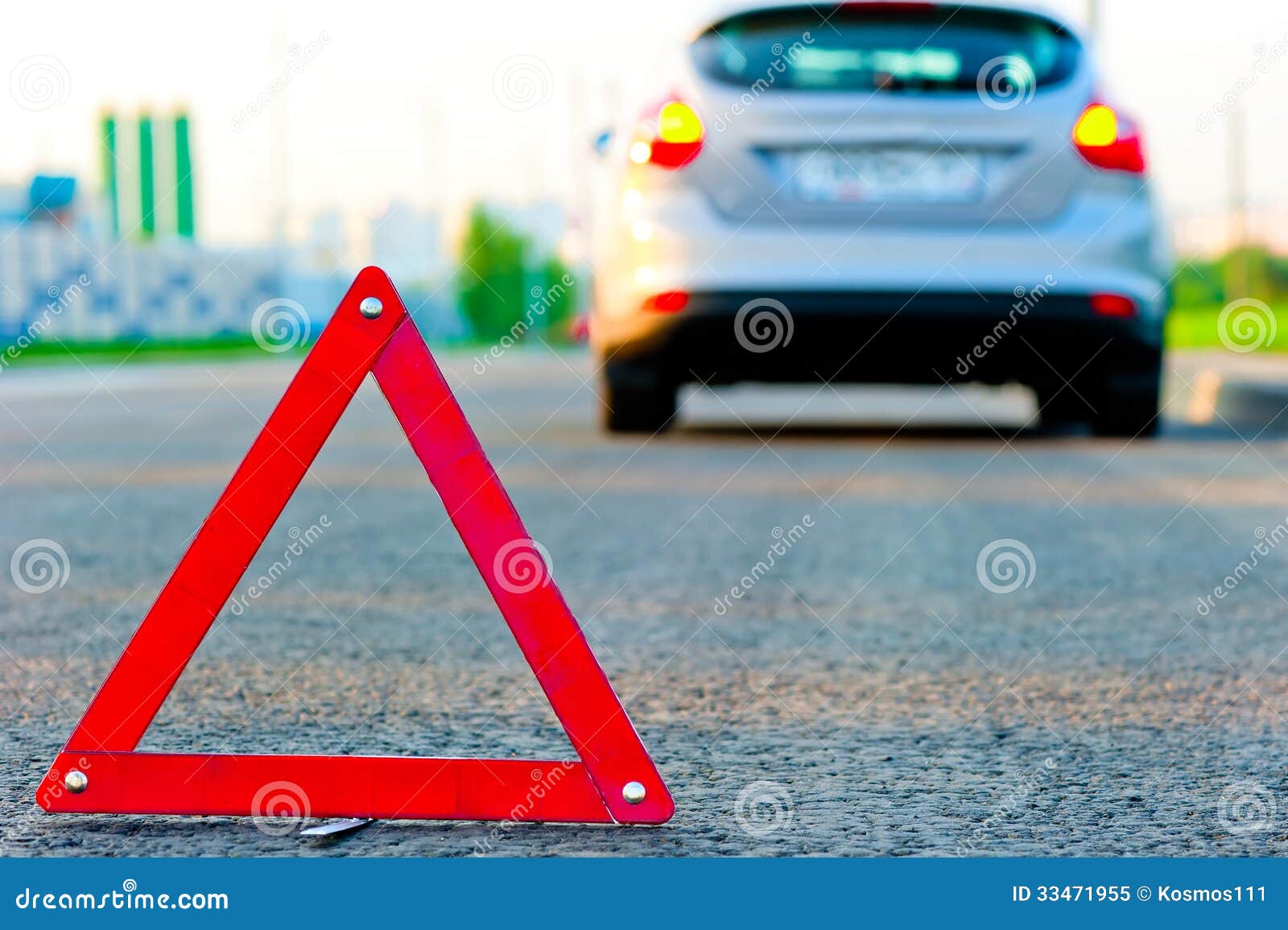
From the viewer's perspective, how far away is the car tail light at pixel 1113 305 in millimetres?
7477

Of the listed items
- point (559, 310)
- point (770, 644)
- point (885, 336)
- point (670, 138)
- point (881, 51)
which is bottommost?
point (770, 644)

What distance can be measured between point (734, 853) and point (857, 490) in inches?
194

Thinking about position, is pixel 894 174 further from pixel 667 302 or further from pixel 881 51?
pixel 667 302

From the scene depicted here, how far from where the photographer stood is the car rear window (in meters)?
7.41

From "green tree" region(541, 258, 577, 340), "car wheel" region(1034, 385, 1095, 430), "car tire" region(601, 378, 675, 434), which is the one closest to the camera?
"car tire" region(601, 378, 675, 434)

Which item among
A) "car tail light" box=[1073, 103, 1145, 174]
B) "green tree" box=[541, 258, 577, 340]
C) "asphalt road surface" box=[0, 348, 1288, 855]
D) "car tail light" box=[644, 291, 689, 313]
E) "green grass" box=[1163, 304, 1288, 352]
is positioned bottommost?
"asphalt road surface" box=[0, 348, 1288, 855]

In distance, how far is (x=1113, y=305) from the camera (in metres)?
7.51

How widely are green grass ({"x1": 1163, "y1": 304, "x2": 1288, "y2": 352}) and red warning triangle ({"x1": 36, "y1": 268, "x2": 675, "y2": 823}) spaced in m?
22.4

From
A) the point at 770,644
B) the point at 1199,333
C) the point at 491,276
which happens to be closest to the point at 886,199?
the point at 770,644

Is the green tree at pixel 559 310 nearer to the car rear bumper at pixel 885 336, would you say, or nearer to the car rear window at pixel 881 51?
the car rear bumper at pixel 885 336

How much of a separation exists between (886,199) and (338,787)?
208 inches

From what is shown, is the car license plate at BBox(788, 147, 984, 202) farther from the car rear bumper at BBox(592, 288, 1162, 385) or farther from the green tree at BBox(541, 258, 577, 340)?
the green tree at BBox(541, 258, 577, 340)

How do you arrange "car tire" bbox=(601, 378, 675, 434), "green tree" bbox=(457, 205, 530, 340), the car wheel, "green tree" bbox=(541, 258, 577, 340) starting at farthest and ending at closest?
"green tree" bbox=(457, 205, 530, 340)
"green tree" bbox=(541, 258, 577, 340)
the car wheel
"car tire" bbox=(601, 378, 675, 434)

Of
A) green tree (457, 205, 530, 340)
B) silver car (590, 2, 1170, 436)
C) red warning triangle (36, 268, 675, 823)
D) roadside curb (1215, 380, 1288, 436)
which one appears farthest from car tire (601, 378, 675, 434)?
green tree (457, 205, 530, 340)
